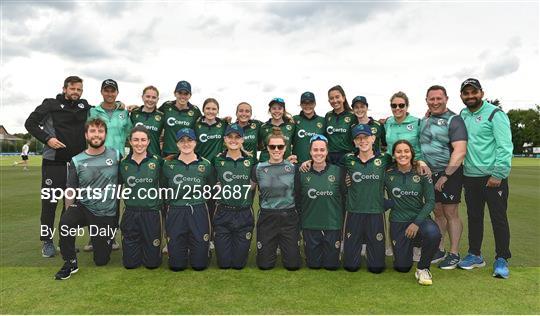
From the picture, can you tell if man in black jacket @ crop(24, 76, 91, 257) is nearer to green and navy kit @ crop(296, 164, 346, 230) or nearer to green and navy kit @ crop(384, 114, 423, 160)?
green and navy kit @ crop(296, 164, 346, 230)

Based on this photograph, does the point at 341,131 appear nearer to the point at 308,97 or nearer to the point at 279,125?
the point at 308,97

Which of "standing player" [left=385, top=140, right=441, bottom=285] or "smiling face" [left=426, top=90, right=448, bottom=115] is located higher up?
"smiling face" [left=426, top=90, right=448, bottom=115]

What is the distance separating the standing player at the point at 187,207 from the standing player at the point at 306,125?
1749 mm

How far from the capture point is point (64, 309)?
153 inches

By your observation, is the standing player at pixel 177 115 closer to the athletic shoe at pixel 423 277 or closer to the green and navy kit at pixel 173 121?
the green and navy kit at pixel 173 121

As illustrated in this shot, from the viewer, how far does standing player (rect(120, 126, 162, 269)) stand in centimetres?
525

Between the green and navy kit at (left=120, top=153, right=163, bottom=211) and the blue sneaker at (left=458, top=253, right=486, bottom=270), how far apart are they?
13.5ft

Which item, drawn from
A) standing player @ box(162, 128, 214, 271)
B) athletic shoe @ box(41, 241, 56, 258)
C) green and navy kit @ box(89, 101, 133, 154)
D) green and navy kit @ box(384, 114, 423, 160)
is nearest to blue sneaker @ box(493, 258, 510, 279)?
green and navy kit @ box(384, 114, 423, 160)

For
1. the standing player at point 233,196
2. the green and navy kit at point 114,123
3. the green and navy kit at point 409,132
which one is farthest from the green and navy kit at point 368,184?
the green and navy kit at point 114,123

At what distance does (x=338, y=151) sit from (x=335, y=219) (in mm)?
1467

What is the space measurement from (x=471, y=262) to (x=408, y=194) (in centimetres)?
127

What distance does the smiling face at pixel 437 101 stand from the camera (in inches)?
217

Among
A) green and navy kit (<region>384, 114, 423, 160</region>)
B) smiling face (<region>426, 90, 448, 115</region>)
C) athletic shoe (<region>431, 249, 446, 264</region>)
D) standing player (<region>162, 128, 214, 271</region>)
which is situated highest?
smiling face (<region>426, 90, 448, 115</region>)

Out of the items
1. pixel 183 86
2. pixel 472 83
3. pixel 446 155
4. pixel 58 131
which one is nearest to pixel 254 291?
pixel 446 155
